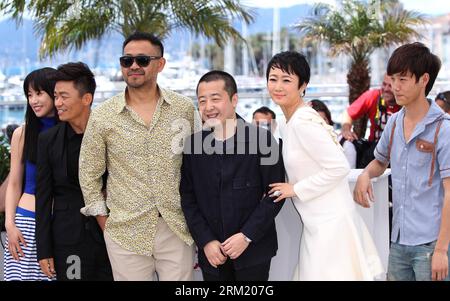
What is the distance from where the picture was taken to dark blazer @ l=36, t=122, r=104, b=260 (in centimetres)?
363

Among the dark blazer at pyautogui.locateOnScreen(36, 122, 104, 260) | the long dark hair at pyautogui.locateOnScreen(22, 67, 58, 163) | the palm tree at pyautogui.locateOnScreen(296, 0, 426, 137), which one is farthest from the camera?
the palm tree at pyautogui.locateOnScreen(296, 0, 426, 137)

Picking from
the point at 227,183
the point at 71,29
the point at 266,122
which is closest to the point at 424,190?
the point at 227,183

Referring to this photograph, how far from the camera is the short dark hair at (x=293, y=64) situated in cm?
330

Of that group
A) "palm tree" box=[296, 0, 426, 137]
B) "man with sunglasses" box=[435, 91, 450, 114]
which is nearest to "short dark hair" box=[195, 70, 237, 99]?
"man with sunglasses" box=[435, 91, 450, 114]

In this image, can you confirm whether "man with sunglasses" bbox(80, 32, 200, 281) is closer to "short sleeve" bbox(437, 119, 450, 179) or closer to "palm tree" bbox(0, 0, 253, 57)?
"short sleeve" bbox(437, 119, 450, 179)

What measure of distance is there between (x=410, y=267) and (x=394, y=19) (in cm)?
983

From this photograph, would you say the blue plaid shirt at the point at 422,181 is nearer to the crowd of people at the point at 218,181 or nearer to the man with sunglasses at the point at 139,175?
the crowd of people at the point at 218,181

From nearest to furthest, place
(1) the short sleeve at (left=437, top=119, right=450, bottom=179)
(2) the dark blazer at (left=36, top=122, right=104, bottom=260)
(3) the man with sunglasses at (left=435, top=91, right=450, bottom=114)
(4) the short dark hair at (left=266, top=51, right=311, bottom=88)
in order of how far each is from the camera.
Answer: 1. (1) the short sleeve at (left=437, top=119, right=450, bottom=179)
2. (4) the short dark hair at (left=266, top=51, right=311, bottom=88)
3. (2) the dark blazer at (left=36, top=122, right=104, bottom=260)
4. (3) the man with sunglasses at (left=435, top=91, right=450, bottom=114)

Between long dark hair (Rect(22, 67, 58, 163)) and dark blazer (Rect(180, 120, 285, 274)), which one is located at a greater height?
long dark hair (Rect(22, 67, 58, 163))

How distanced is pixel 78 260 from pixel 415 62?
213 centimetres

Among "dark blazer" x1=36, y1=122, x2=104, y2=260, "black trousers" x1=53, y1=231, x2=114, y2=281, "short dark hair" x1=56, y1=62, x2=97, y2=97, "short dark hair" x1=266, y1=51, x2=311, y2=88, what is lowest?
"black trousers" x1=53, y1=231, x2=114, y2=281

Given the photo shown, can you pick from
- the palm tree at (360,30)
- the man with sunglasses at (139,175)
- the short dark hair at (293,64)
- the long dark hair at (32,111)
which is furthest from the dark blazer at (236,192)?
the palm tree at (360,30)

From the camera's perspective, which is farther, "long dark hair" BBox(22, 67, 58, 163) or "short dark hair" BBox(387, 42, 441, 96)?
"long dark hair" BBox(22, 67, 58, 163)

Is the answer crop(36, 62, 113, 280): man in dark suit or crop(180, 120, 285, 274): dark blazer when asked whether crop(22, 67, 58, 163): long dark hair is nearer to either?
crop(36, 62, 113, 280): man in dark suit
